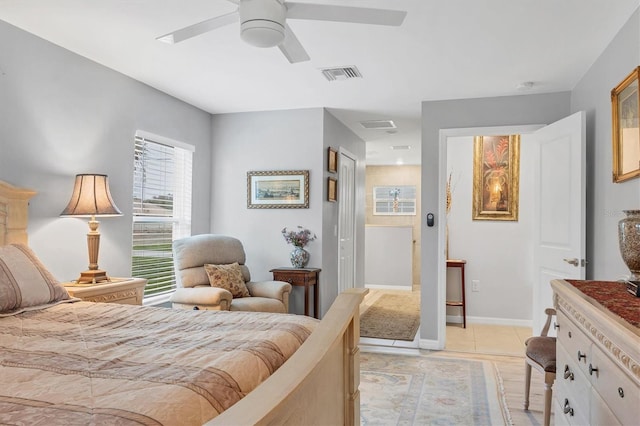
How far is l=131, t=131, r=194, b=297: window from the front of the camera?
162 inches

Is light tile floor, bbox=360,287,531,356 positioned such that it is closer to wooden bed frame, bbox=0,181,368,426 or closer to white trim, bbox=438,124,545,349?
white trim, bbox=438,124,545,349

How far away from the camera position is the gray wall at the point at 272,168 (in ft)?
16.0

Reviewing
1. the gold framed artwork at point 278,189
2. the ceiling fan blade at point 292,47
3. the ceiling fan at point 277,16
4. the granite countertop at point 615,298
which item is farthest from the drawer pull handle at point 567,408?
the gold framed artwork at point 278,189

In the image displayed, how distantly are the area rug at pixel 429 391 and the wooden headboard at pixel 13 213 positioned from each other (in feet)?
8.06

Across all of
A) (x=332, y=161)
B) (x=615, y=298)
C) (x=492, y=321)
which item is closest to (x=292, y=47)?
(x=615, y=298)

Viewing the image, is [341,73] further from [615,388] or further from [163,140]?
[615,388]

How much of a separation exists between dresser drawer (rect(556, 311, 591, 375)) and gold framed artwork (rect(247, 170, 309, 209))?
10.5 feet

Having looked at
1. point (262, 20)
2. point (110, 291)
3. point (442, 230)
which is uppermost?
point (262, 20)

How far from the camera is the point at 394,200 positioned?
905 centimetres

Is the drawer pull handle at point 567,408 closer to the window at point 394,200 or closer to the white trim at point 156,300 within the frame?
the white trim at point 156,300

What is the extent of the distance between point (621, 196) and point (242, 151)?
363 centimetres

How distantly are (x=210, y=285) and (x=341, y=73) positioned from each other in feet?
7.19

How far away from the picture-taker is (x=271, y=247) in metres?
4.99

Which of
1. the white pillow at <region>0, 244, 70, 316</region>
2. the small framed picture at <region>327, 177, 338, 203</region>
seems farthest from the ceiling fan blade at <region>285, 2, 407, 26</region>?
the small framed picture at <region>327, 177, 338, 203</region>
